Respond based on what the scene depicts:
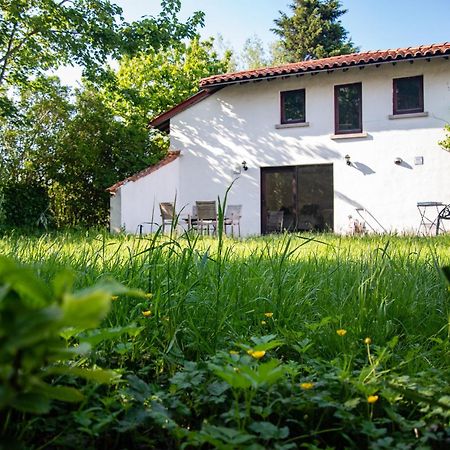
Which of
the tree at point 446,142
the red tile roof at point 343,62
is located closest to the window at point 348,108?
the red tile roof at point 343,62

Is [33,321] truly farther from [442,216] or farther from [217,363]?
[442,216]

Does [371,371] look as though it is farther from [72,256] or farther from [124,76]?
[124,76]

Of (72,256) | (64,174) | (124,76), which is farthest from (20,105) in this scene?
(72,256)

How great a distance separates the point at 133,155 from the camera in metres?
16.6

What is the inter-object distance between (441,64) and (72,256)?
11.8 metres

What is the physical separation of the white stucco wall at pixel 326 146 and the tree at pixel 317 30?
18386 mm

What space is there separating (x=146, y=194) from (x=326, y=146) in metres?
5.27

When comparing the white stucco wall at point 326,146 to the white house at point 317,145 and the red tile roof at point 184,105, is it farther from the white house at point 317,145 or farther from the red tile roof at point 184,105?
the red tile roof at point 184,105

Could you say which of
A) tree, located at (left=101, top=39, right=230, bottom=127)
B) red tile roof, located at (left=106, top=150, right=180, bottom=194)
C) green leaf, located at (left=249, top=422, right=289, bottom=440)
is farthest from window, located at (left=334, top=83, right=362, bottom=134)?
green leaf, located at (left=249, top=422, right=289, bottom=440)

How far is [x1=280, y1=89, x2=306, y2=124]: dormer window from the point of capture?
14.1 meters

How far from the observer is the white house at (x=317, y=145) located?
40.8ft

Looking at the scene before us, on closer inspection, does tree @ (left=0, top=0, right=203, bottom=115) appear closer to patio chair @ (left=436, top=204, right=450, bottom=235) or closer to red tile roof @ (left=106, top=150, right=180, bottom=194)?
red tile roof @ (left=106, top=150, right=180, bottom=194)

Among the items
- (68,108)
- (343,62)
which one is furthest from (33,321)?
(68,108)

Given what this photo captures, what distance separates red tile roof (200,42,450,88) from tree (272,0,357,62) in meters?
18.8
